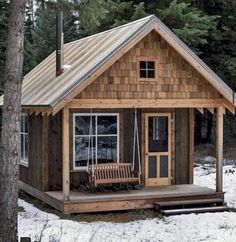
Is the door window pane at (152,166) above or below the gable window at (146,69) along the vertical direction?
below

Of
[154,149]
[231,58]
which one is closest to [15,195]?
[154,149]

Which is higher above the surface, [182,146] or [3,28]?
[3,28]

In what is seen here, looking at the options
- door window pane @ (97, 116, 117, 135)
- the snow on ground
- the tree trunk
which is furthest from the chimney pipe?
the tree trunk

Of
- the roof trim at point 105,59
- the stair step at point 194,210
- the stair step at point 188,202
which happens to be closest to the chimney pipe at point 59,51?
the roof trim at point 105,59

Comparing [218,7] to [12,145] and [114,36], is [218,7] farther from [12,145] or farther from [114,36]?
[12,145]

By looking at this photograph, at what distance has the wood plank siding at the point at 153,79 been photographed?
13320 mm

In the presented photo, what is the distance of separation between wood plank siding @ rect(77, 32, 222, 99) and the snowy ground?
2986 millimetres

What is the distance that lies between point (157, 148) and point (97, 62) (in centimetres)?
372

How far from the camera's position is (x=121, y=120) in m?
15.1

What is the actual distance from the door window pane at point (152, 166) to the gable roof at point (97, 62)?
2.69 m

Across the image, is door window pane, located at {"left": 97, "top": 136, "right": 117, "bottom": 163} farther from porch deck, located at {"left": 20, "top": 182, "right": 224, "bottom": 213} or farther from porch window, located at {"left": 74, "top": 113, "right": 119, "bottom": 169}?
porch deck, located at {"left": 20, "top": 182, "right": 224, "bottom": 213}

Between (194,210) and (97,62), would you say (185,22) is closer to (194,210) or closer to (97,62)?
(97,62)

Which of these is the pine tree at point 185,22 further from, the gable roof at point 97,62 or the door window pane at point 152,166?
the door window pane at point 152,166

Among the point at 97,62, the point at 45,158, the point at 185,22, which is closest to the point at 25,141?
the point at 45,158
